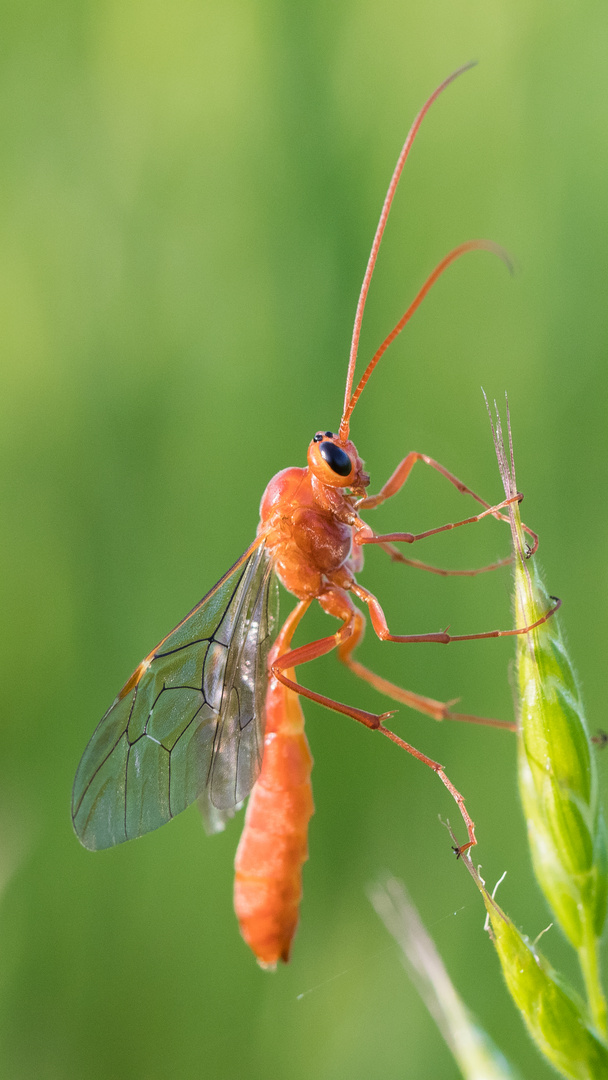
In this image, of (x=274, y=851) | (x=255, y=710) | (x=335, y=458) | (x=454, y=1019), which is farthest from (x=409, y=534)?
(x=454, y=1019)

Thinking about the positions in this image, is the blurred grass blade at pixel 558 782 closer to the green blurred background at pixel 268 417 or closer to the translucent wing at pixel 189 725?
the translucent wing at pixel 189 725

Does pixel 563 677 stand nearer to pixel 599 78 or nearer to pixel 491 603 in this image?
pixel 491 603

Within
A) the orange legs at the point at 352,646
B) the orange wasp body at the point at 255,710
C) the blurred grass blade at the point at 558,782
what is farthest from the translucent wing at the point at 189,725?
the blurred grass blade at the point at 558,782

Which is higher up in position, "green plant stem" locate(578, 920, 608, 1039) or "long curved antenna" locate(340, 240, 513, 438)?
"long curved antenna" locate(340, 240, 513, 438)

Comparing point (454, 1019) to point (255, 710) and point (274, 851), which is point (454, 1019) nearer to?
Result: point (274, 851)

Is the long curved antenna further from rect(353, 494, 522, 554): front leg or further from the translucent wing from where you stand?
the translucent wing

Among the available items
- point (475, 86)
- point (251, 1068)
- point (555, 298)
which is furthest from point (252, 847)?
point (475, 86)

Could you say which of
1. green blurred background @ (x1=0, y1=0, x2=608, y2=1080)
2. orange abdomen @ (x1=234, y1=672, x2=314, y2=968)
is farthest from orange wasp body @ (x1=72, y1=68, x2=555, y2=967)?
green blurred background @ (x1=0, y1=0, x2=608, y2=1080)
